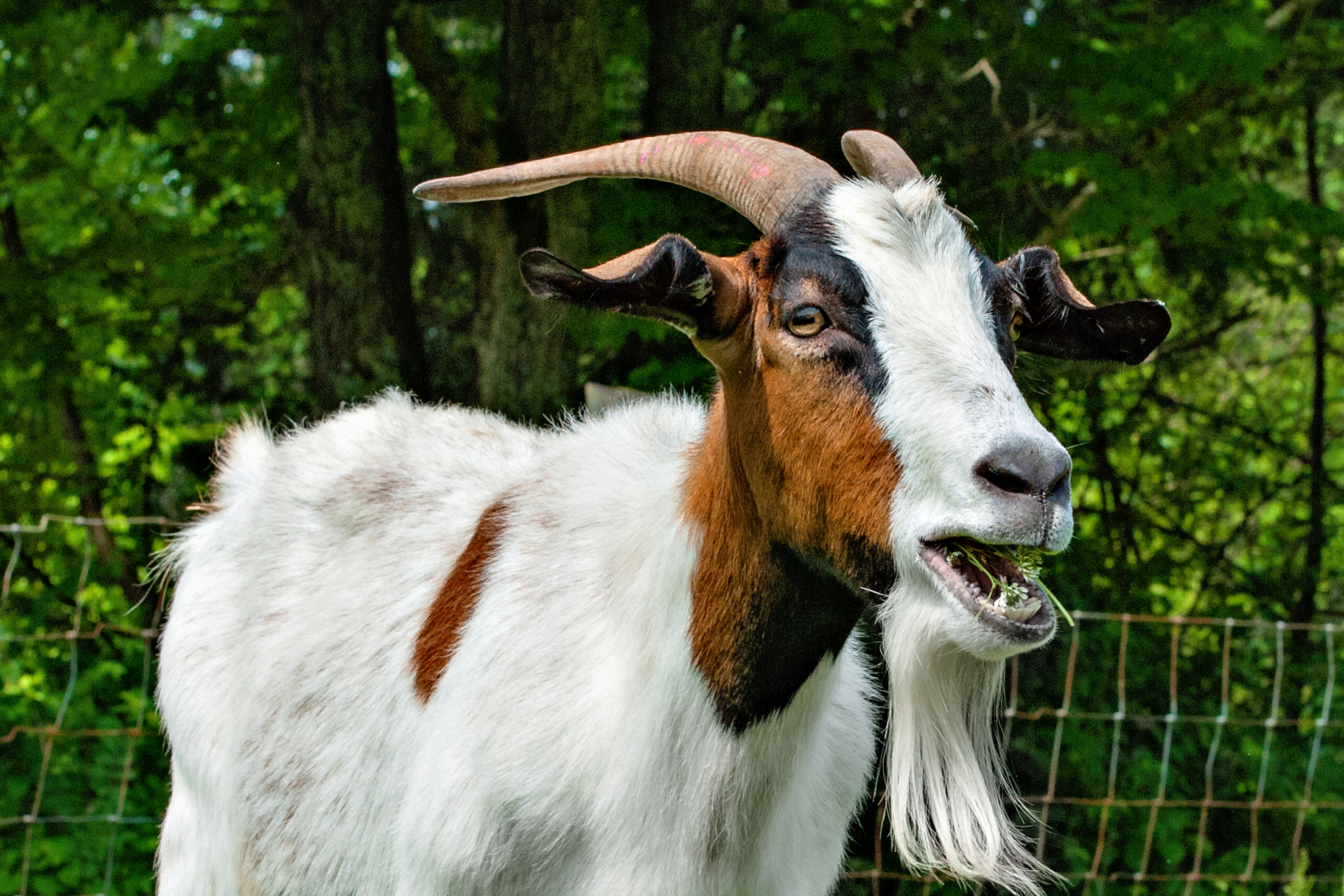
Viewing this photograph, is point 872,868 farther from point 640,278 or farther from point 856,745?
point 640,278

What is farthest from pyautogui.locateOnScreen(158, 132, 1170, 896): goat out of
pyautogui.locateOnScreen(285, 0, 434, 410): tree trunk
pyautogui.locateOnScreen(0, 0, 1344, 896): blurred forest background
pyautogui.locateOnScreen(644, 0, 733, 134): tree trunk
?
pyautogui.locateOnScreen(644, 0, 733, 134): tree trunk

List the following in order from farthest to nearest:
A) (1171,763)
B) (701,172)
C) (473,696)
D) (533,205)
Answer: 1. (1171,763)
2. (533,205)
3. (473,696)
4. (701,172)

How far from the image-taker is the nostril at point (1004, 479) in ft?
6.80

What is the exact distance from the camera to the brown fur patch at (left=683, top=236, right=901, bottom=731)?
2.36 meters

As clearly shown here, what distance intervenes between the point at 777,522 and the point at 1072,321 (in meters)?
0.93

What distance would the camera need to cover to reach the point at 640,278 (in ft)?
7.88

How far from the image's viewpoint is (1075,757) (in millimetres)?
5898

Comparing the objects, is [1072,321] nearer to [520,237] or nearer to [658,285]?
[658,285]

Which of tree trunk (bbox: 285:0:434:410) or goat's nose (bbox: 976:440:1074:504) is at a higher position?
tree trunk (bbox: 285:0:434:410)

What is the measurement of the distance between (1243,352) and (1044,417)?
168 inches

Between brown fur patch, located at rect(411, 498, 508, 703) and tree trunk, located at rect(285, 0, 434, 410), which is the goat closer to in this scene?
brown fur patch, located at rect(411, 498, 508, 703)

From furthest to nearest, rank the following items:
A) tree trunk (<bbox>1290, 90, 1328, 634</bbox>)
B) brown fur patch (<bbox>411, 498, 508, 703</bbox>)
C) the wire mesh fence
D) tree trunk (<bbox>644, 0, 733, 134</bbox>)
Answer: tree trunk (<bbox>1290, 90, 1328, 634</bbox>) < tree trunk (<bbox>644, 0, 733, 134</bbox>) < the wire mesh fence < brown fur patch (<bbox>411, 498, 508, 703</bbox>)

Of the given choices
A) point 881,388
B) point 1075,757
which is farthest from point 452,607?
point 1075,757

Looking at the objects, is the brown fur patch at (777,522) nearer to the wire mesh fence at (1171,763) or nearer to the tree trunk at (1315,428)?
the wire mesh fence at (1171,763)
